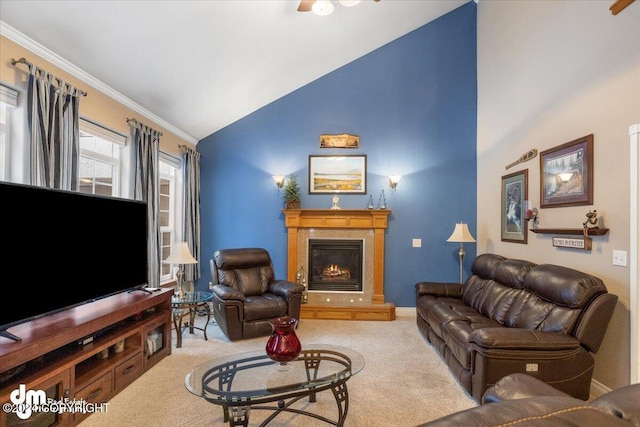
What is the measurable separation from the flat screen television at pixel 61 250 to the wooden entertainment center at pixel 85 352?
0.43 ft

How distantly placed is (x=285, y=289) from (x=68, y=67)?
3.18m

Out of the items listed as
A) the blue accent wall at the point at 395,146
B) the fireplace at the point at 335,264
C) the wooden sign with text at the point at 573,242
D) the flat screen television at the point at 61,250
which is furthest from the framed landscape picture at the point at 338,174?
the flat screen television at the point at 61,250

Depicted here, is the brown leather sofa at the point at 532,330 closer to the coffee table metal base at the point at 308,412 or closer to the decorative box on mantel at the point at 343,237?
the coffee table metal base at the point at 308,412

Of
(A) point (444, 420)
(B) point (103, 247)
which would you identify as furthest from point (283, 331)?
(A) point (444, 420)

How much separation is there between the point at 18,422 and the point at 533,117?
4987 millimetres

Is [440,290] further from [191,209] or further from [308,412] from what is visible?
[191,209]

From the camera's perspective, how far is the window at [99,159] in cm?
338

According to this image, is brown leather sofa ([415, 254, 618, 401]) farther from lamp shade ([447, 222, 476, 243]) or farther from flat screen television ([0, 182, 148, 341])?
flat screen television ([0, 182, 148, 341])

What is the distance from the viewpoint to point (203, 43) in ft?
11.1

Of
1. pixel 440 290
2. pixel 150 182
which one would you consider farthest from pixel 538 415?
pixel 150 182

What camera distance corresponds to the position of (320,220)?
5.13 metres

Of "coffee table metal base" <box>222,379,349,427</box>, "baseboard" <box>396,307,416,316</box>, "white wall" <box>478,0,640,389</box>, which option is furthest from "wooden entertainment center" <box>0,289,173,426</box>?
"white wall" <box>478,0,640,389</box>

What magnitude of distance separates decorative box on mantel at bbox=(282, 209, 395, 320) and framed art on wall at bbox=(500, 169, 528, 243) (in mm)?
1561

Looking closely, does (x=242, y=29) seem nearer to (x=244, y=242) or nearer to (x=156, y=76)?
(x=156, y=76)
